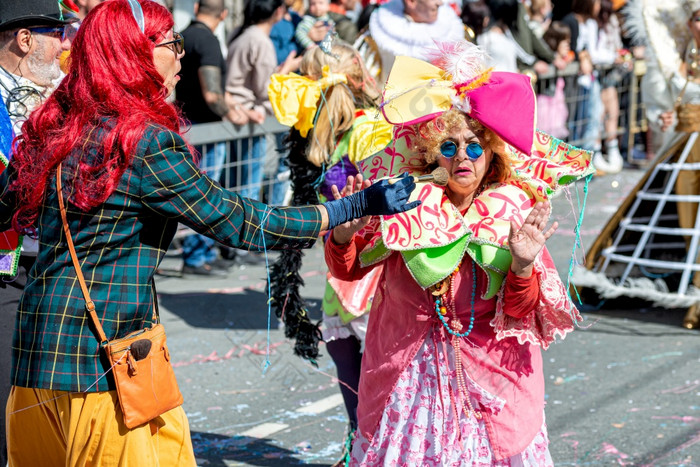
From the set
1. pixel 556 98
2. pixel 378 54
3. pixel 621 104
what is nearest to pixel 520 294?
pixel 378 54

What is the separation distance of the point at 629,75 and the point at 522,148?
37.5 ft

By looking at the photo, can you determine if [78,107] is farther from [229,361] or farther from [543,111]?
[543,111]

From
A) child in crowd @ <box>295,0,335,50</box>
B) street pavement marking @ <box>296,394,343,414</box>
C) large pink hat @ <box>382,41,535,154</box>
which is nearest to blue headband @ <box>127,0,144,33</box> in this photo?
large pink hat @ <box>382,41,535,154</box>

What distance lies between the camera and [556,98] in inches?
476

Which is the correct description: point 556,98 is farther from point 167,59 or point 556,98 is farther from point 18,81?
point 167,59

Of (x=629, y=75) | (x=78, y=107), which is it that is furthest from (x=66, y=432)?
(x=629, y=75)

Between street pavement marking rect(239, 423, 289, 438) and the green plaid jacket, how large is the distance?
7.59 ft

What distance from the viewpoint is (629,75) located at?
45.7 feet

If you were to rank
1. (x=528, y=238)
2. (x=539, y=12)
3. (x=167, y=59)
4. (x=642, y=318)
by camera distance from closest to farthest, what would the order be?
1. (x=167, y=59)
2. (x=528, y=238)
3. (x=642, y=318)
4. (x=539, y=12)

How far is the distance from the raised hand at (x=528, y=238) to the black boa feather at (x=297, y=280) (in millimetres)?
1857

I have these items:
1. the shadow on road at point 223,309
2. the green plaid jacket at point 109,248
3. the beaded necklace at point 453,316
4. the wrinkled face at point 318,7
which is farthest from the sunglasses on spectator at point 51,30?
the wrinkled face at point 318,7

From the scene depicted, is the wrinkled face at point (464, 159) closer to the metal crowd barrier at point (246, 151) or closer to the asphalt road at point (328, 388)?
the asphalt road at point (328, 388)

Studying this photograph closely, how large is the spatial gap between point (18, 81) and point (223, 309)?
3.60 metres

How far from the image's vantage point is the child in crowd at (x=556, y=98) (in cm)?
1187
